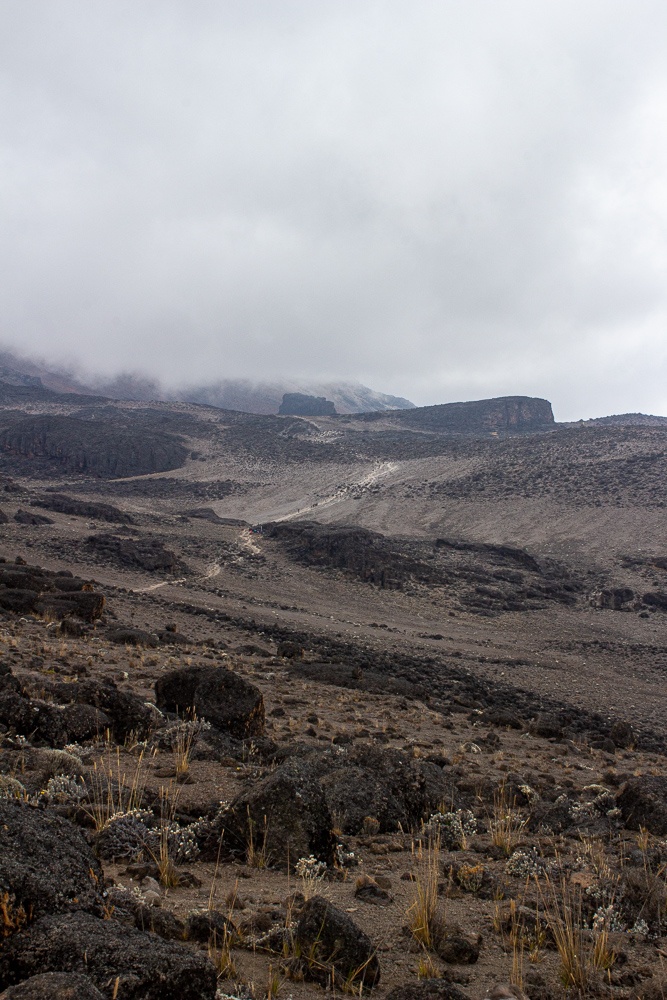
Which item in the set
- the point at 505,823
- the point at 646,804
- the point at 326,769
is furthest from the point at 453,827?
the point at 646,804

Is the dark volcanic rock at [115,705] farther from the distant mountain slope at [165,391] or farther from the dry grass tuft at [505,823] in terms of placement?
the distant mountain slope at [165,391]

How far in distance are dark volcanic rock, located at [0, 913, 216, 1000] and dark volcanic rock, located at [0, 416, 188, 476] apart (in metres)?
70.2

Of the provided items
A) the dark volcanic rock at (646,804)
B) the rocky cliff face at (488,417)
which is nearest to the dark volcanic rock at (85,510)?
the dark volcanic rock at (646,804)

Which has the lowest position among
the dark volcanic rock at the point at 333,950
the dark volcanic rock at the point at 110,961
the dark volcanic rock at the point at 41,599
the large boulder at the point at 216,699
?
the dark volcanic rock at the point at 41,599

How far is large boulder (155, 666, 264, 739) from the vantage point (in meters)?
7.14

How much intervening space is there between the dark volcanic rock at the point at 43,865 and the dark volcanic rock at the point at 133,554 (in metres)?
25.4

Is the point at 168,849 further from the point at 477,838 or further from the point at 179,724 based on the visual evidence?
the point at 179,724

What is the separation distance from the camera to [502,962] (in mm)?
2939

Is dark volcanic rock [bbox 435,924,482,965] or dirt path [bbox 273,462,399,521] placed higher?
dirt path [bbox 273,462,399,521]

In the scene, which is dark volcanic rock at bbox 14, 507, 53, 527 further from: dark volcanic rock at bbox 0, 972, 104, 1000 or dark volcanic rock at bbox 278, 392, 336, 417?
dark volcanic rock at bbox 278, 392, 336, 417

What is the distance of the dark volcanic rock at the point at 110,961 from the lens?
201 centimetres

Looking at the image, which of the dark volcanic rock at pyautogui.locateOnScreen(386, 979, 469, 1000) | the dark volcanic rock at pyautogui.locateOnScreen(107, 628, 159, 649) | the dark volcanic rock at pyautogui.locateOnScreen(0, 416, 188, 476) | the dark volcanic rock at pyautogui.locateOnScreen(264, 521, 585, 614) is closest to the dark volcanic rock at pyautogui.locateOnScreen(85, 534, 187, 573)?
the dark volcanic rock at pyautogui.locateOnScreen(264, 521, 585, 614)

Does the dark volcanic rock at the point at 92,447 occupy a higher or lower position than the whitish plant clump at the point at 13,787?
higher

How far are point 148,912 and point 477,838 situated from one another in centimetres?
319
